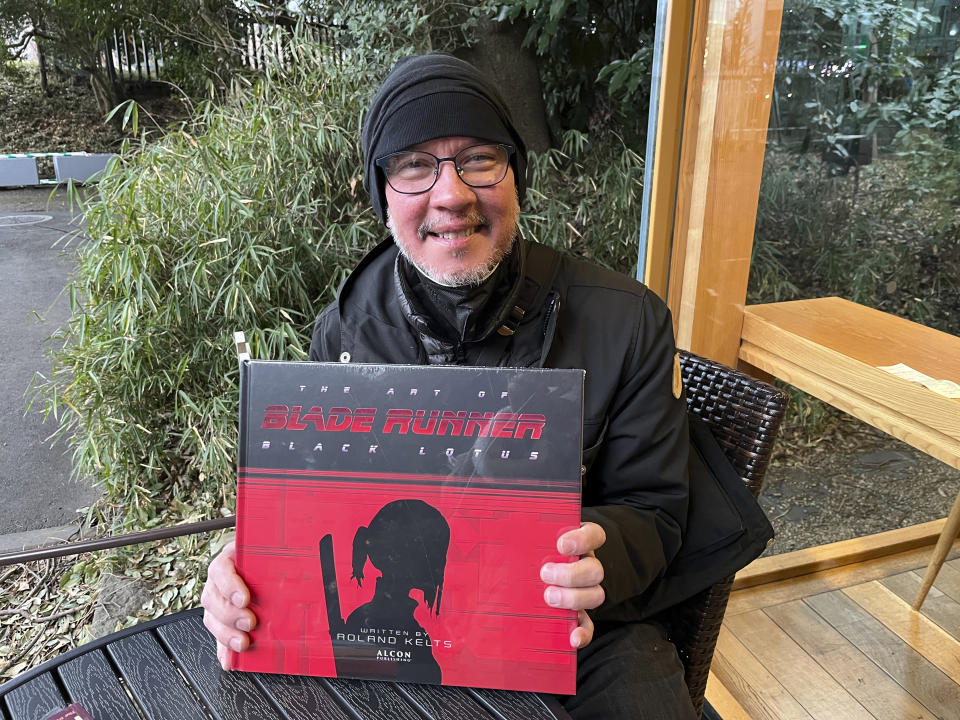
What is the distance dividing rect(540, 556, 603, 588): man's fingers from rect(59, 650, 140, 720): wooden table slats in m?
0.60

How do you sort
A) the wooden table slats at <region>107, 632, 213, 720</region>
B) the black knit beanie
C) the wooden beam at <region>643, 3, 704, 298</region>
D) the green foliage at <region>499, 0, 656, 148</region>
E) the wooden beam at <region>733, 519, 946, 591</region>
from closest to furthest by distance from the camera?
1. the wooden table slats at <region>107, 632, 213, 720</region>
2. the black knit beanie
3. the wooden beam at <region>643, 3, 704, 298</region>
4. the wooden beam at <region>733, 519, 946, 591</region>
5. the green foliage at <region>499, 0, 656, 148</region>

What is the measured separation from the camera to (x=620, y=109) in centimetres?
293

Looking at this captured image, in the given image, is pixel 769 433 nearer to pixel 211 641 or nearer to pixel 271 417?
pixel 271 417

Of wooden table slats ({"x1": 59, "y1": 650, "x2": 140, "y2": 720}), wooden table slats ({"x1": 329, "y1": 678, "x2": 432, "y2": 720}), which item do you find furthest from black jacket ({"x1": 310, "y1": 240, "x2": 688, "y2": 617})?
wooden table slats ({"x1": 59, "y1": 650, "x2": 140, "y2": 720})

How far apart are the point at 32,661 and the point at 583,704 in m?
2.10

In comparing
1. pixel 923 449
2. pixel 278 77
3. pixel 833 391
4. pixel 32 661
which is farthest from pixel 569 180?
pixel 32 661

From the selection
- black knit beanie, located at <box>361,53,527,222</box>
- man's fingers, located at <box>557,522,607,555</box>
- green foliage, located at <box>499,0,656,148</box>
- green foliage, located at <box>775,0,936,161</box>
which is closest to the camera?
man's fingers, located at <box>557,522,607,555</box>

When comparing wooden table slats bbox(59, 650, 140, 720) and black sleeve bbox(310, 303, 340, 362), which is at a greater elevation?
black sleeve bbox(310, 303, 340, 362)

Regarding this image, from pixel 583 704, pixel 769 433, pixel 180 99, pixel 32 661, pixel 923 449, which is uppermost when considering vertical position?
pixel 180 99

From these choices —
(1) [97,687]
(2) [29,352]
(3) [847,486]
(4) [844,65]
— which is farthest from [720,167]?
(2) [29,352]

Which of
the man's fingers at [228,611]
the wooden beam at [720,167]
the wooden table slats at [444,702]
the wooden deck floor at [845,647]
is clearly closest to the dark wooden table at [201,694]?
the wooden table slats at [444,702]

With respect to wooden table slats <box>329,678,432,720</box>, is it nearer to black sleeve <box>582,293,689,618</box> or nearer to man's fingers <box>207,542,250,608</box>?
man's fingers <box>207,542,250,608</box>

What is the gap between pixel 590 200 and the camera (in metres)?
2.96

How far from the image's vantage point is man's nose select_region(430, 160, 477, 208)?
4.16ft
